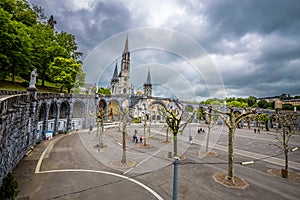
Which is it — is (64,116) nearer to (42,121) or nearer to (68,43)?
(42,121)

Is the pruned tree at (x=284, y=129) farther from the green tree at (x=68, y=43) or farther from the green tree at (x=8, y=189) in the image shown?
the green tree at (x=68, y=43)

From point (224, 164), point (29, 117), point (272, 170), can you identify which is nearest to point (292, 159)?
point (272, 170)

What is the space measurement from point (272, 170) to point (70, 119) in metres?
39.8

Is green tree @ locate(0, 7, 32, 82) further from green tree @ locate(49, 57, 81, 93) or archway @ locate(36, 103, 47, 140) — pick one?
archway @ locate(36, 103, 47, 140)

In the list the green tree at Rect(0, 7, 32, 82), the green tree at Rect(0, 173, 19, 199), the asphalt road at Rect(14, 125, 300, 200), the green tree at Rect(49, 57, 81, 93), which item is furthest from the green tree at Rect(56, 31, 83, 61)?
the green tree at Rect(0, 173, 19, 199)

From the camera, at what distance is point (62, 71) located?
121 feet

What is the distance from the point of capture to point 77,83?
43.3m

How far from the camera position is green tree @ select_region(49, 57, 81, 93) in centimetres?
3700

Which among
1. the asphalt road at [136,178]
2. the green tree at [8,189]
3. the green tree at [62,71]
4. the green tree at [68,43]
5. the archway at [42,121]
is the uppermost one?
the green tree at [68,43]

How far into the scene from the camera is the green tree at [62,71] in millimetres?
37000

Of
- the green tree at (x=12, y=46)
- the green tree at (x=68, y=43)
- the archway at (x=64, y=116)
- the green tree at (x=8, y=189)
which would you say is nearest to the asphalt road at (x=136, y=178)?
the green tree at (x=8, y=189)

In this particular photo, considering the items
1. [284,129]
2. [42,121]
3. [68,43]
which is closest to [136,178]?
[284,129]

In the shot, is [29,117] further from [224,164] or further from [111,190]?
[224,164]

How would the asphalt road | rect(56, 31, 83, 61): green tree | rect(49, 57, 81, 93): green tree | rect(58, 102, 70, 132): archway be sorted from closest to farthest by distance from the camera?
1. the asphalt road
2. rect(58, 102, 70, 132): archway
3. rect(49, 57, 81, 93): green tree
4. rect(56, 31, 83, 61): green tree
